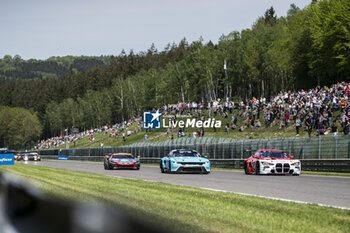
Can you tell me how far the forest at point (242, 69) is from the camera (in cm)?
7045

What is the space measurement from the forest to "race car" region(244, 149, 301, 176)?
134ft

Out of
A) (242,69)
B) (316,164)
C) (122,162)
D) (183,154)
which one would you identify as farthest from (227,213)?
(242,69)

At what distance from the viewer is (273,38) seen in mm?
105500

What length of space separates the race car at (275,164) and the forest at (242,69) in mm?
40734

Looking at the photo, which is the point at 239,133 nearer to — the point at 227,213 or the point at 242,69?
the point at 227,213

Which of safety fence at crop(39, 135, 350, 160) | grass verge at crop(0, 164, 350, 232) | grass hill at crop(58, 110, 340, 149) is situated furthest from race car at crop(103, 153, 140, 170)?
grass verge at crop(0, 164, 350, 232)

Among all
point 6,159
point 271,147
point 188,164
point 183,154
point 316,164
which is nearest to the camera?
point 188,164

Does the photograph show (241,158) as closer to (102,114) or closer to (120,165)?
(120,165)

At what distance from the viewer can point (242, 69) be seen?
354ft

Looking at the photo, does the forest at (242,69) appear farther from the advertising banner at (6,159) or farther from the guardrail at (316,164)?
the advertising banner at (6,159)

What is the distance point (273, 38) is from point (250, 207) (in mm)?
99112

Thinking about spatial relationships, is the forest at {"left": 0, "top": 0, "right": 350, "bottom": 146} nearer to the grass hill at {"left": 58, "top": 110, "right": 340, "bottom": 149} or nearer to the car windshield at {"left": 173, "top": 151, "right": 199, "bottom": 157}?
the grass hill at {"left": 58, "top": 110, "right": 340, "bottom": 149}

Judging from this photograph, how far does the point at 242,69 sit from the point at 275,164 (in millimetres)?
85293

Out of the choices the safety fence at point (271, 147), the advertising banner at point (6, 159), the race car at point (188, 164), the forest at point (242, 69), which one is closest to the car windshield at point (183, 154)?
the race car at point (188, 164)
